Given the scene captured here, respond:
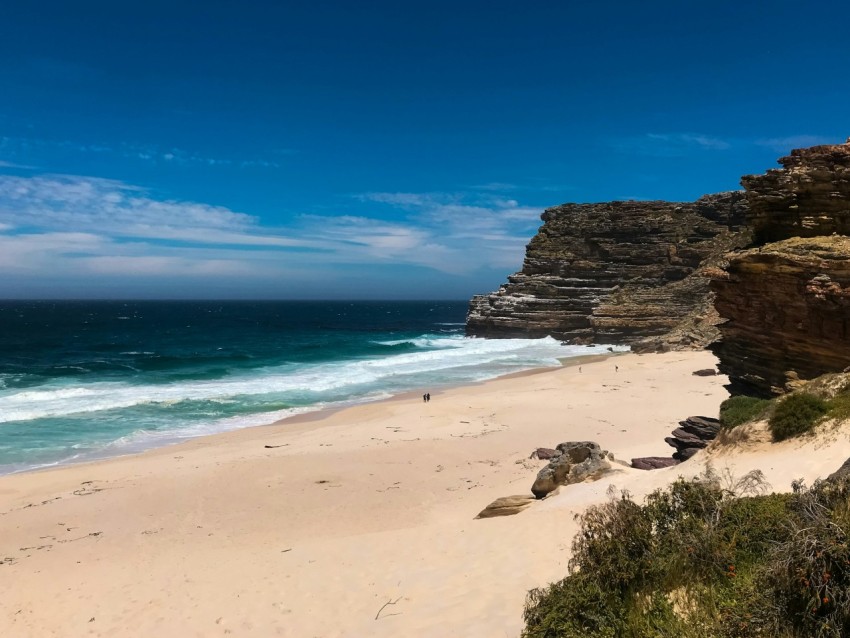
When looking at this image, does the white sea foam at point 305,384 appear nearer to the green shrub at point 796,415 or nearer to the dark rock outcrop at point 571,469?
the dark rock outcrop at point 571,469

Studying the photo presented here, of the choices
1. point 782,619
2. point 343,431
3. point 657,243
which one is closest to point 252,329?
point 657,243

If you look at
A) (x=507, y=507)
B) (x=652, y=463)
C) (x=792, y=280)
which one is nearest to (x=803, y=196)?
(x=792, y=280)

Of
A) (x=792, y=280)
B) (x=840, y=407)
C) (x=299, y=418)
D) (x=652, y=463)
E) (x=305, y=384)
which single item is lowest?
(x=299, y=418)

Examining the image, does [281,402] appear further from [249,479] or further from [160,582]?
[160,582]

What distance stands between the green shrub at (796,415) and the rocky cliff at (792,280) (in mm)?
4271

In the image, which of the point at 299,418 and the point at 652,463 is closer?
the point at 652,463

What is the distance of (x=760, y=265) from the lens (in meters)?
15.2

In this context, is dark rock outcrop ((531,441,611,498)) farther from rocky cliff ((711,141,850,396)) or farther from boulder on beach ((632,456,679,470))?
rocky cliff ((711,141,850,396))

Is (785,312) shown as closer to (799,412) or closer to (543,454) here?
(799,412)

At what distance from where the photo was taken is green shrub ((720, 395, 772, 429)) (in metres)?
11.6

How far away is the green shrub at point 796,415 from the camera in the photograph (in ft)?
33.4

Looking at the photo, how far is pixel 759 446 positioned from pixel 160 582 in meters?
11.3

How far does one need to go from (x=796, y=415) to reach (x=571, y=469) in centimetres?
453

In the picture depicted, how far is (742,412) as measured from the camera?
1195 cm
